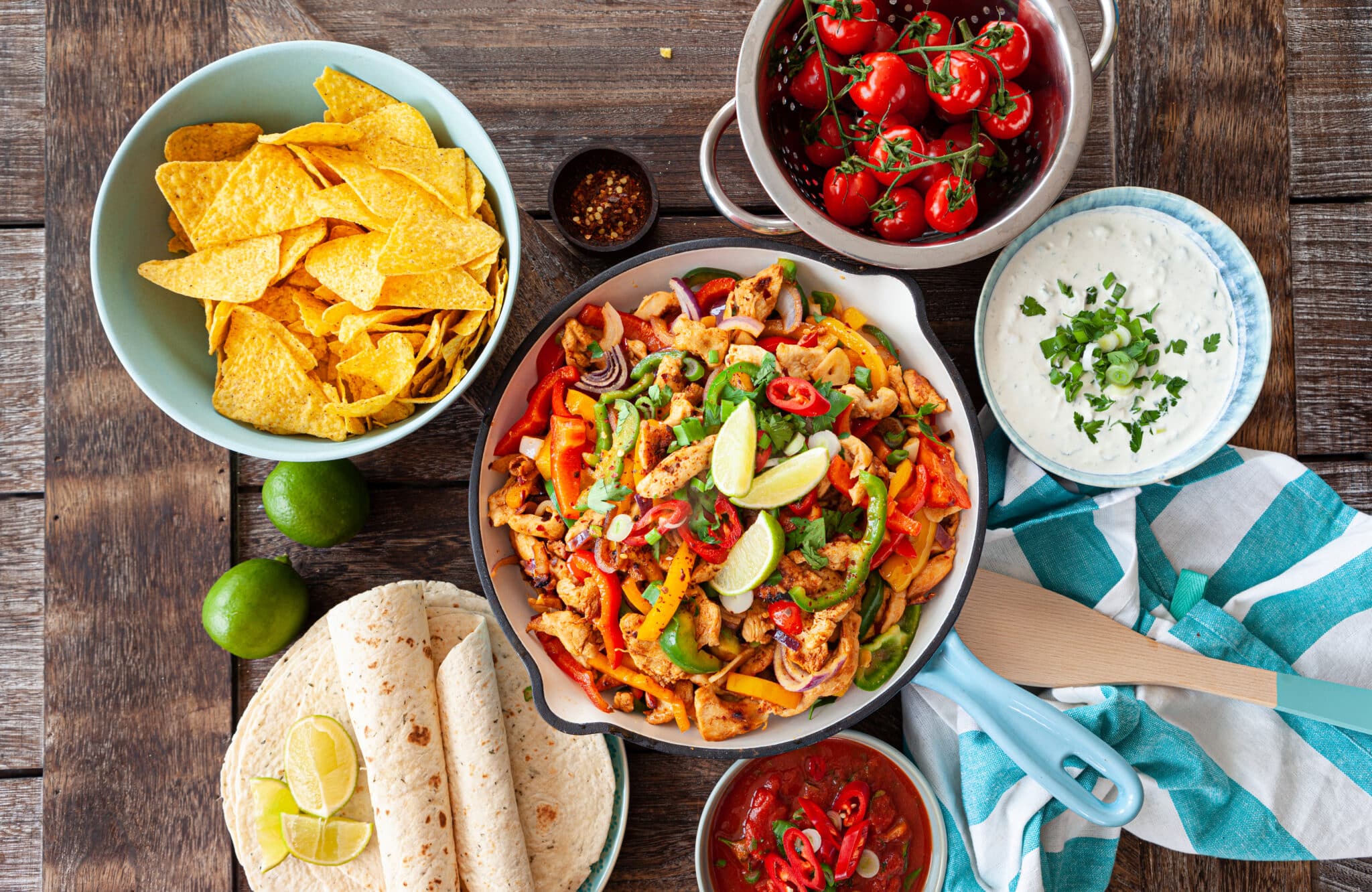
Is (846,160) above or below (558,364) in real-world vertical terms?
above

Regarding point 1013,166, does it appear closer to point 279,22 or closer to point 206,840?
point 279,22

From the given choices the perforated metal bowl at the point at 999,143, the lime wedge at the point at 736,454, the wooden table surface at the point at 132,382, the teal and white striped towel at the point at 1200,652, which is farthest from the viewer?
the wooden table surface at the point at 132,382

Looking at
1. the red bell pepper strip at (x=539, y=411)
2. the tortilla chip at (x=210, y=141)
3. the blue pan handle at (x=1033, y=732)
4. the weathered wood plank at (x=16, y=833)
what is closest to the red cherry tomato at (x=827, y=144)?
the red bell pepper strip at (x=539, y=411)

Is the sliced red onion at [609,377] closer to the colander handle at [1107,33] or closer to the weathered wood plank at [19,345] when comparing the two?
the colander handle at [1107,33]

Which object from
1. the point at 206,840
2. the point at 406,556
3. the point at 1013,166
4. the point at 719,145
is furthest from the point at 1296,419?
the point at 206,840

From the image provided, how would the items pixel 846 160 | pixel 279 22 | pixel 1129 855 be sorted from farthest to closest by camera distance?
pixel 1129 855 < pixel 279 22 < pixel 846 160

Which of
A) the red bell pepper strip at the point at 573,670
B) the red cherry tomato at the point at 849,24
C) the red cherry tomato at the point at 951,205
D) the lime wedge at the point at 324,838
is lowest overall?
the lime wedge at the point at 324,838
